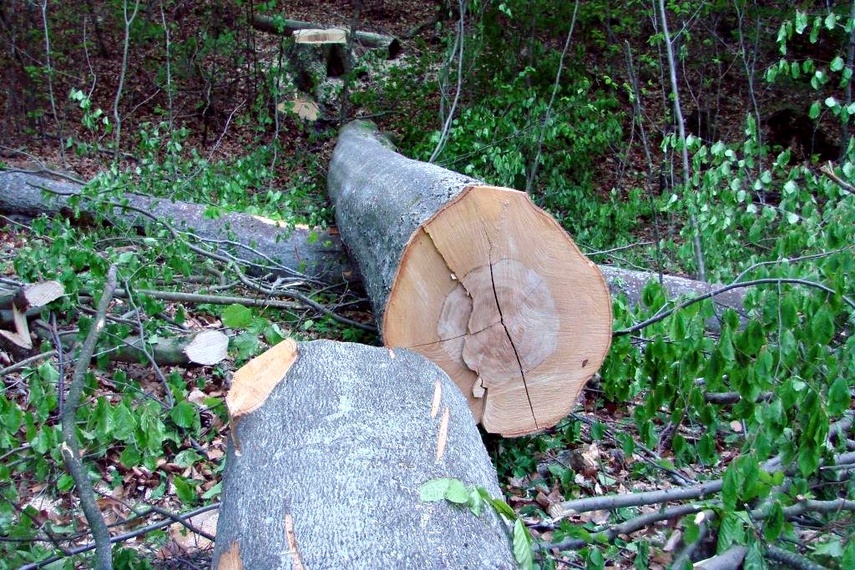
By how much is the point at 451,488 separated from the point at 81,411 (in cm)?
140

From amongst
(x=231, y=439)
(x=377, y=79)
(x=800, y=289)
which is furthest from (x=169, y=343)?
(x=377, y=79)

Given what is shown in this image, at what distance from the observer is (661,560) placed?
2.11 metres

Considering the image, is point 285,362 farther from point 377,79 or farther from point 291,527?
point 377,79

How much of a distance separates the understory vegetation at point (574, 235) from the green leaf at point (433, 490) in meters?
0.19

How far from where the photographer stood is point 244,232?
4773 millimetres

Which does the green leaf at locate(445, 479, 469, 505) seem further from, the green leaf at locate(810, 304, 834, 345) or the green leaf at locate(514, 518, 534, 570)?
the green leaf at locate(810, 304, 834, 345)

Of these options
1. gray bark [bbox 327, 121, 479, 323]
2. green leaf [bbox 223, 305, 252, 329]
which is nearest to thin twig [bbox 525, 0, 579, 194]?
gray bark [bbox 327, 121, 479, 323]

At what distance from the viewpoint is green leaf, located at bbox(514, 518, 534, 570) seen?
1491 millimetres

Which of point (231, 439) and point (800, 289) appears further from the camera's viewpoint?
point (800, 289)

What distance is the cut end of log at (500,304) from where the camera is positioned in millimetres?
2469

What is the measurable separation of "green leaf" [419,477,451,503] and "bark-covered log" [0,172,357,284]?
276 centimetres

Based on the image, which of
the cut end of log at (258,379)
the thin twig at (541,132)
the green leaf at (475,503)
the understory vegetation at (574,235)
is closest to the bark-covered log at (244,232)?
the understory vegetation at (574,235)

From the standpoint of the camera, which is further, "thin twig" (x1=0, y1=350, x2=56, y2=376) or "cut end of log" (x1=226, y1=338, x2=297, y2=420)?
"thin twig" (x1=0, y1=350, x2=56, y2=376)

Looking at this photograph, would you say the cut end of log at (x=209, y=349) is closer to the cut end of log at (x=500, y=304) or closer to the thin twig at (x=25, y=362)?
the thin twig at (x=25, y=362)
